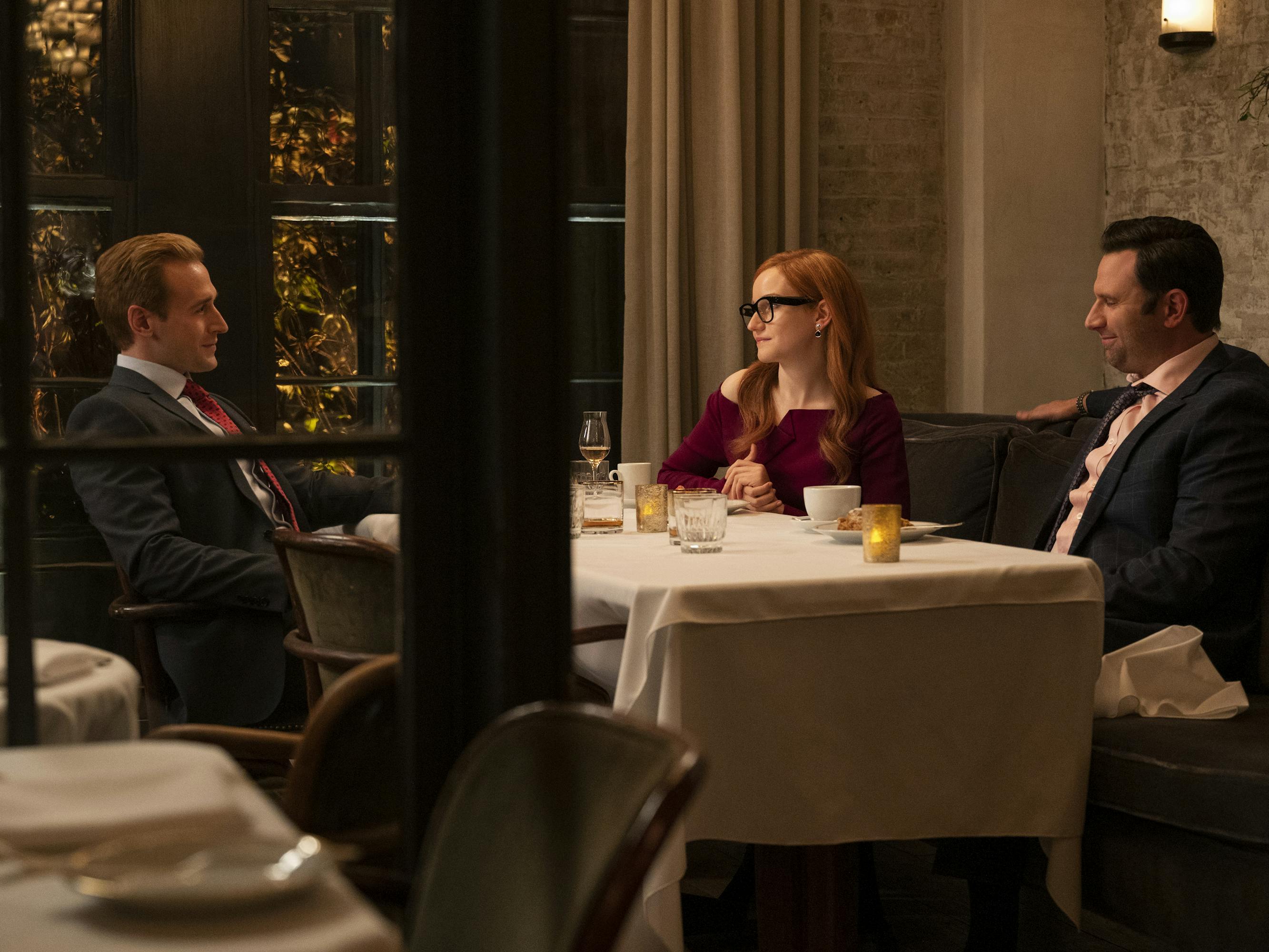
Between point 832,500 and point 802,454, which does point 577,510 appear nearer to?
point 832,500

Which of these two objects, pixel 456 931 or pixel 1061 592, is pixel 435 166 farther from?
pixel 1061 592

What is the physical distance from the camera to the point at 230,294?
4691mm

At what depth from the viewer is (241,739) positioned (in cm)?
133

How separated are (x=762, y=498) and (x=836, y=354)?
508 mm

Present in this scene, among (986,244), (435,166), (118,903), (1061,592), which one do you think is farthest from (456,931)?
(986,244)

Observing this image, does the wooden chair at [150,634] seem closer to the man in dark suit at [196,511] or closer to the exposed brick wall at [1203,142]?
the man in dark suit at [196,511]

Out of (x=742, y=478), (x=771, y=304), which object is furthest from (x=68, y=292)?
(x=742, y=478)

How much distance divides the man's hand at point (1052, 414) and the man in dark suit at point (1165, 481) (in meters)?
0.64

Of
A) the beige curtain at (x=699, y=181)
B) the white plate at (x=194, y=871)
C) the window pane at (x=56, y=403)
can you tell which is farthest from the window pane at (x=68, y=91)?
the white plate at (x=194, y=871)

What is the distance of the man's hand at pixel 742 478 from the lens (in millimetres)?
3260

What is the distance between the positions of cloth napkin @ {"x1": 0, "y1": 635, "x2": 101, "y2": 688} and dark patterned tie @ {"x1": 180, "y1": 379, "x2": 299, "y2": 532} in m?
1.07

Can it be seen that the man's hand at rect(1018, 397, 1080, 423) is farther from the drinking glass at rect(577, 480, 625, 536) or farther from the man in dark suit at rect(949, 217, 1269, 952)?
the drinking glass at rect(577, 480, 625, 536)

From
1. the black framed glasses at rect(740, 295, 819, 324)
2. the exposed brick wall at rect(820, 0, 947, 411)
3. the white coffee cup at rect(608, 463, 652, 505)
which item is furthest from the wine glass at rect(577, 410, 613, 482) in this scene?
the exposed brick wall at rect(820, 0, 947, 411)

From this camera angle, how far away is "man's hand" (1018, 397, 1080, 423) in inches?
149
